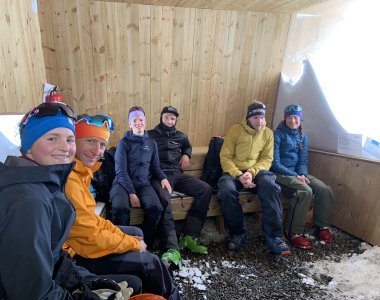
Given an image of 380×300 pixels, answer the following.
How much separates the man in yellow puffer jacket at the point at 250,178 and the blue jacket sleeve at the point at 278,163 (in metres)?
0.11

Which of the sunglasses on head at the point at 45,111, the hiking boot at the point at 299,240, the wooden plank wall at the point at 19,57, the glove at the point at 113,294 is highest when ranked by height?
the wooden plank wall at the point at 19,57

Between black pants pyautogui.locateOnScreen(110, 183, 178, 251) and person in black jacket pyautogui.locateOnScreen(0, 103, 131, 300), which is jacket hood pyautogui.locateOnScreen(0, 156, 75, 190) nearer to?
person in black jacket pyautogui.locateOnScreen(0, 103, 131, 300)

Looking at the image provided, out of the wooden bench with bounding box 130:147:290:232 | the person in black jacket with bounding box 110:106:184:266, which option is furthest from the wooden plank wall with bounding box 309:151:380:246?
the person in black jacket with bounding box 110:106:184:266

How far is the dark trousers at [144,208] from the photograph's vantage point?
8.63 ft

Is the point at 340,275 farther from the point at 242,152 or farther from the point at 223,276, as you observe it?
the point at 242,152

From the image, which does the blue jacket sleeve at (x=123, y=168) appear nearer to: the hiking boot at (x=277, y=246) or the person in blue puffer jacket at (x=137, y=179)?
the person in blue puffer jacket at (x=137, y=179)

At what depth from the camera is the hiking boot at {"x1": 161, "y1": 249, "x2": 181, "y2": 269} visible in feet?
8.14

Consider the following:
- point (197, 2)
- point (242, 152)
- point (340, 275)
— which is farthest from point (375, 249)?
point (197, 2)

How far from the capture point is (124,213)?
8.66 ft

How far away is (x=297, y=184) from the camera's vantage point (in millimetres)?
3260

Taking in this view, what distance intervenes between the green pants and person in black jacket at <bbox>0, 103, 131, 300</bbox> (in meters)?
2.44

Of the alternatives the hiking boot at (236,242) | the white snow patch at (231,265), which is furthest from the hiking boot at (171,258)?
the hiking boot at (236,242)

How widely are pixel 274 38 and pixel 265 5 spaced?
0.61m

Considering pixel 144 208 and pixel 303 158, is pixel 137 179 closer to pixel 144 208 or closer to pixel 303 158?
pixel 144 208
